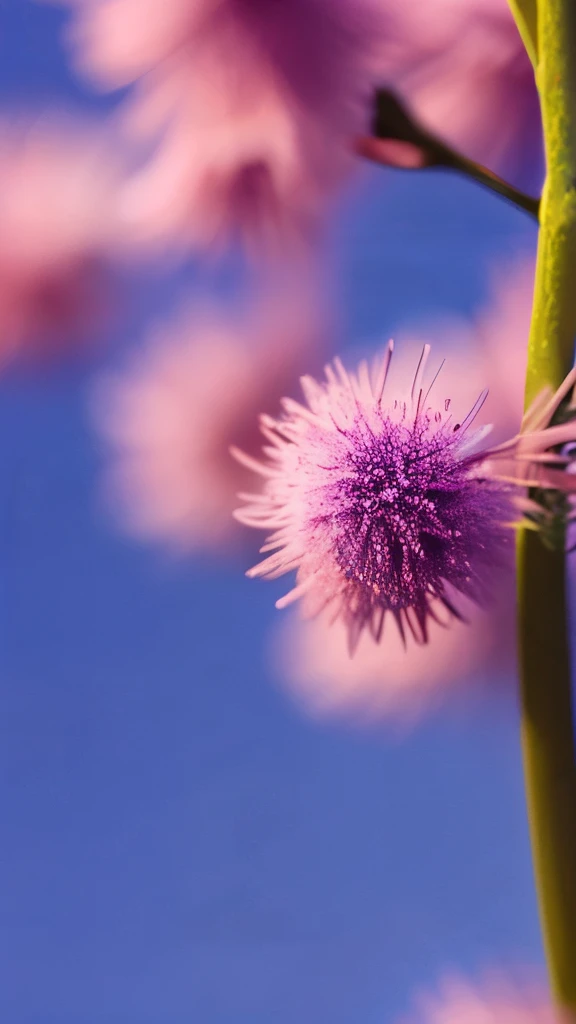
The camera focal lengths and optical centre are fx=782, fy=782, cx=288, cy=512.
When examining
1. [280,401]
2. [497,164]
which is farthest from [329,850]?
[497,164]

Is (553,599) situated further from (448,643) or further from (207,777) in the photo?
(207,777)

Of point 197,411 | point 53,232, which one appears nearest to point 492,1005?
point 197,411

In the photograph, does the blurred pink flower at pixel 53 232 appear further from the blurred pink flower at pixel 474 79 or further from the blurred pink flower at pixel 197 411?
the blurred pink flower at pixel 474 79

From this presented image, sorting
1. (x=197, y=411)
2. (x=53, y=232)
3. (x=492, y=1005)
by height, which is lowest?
(x=492, y=1005)

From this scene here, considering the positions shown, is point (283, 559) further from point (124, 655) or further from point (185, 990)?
point (185, 990)

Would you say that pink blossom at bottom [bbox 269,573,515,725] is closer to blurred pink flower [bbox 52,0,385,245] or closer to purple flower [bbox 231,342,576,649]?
purple flower [bbox 231,342,576,649]

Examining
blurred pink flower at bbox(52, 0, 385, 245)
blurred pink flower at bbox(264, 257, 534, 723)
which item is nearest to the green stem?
blurred pink flower at bbox(264, 257, 534, 723)
